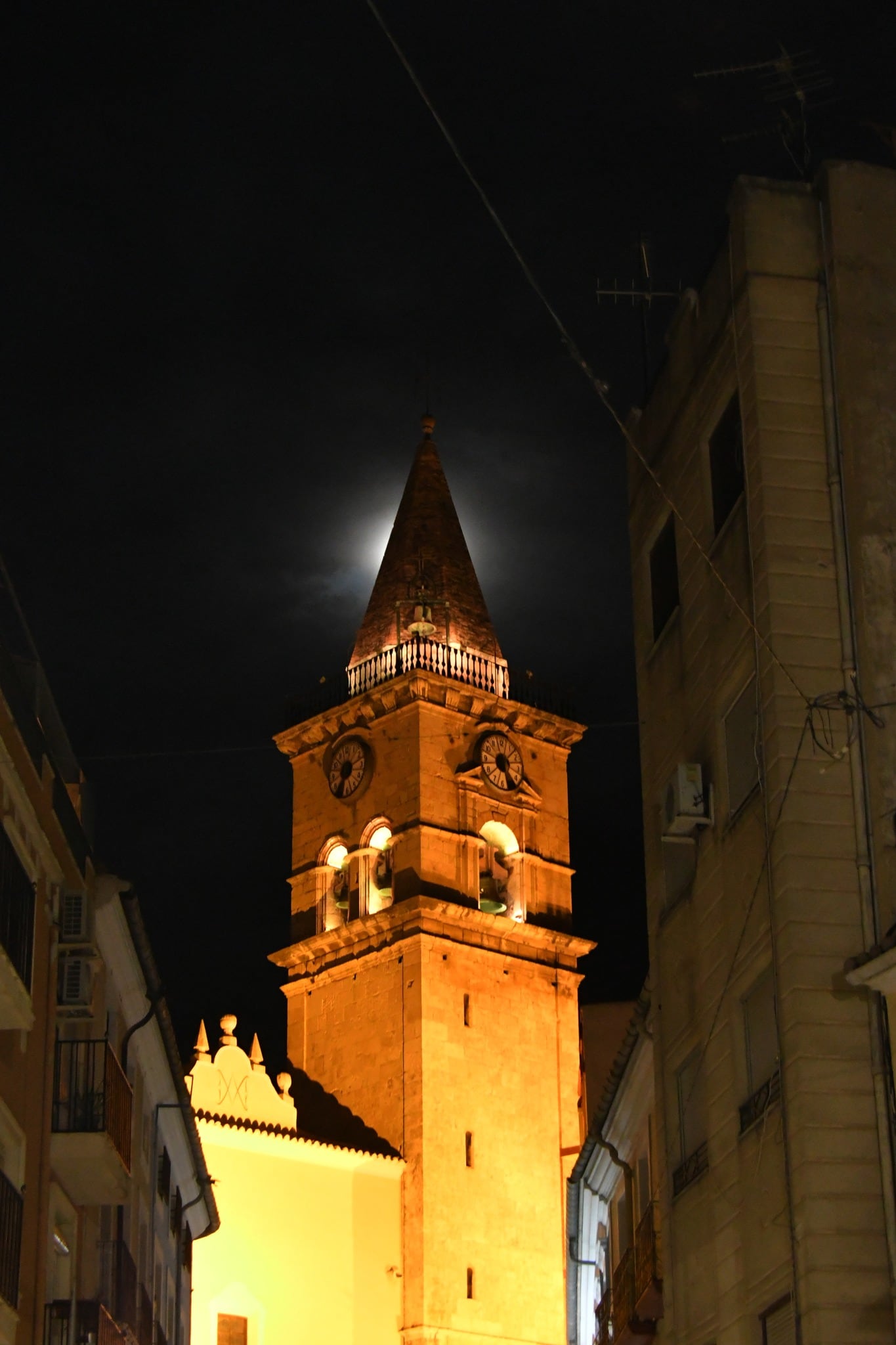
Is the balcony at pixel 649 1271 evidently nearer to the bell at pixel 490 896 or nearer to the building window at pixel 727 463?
the building window at pixel 727 463

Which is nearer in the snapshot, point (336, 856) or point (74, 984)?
point (74, 984)

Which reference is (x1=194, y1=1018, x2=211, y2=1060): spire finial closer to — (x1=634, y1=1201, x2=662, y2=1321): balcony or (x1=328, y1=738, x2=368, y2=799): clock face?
(x1=328, y1=738, x2=368, y2=799): clock face

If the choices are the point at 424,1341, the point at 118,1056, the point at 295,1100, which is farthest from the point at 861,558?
the point at 295,1100

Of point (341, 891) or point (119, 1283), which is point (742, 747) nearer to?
point (119, 1283)

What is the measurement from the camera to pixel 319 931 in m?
57.8

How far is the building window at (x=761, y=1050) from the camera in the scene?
18.0 m

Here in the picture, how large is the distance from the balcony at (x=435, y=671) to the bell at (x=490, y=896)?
457 centimetres

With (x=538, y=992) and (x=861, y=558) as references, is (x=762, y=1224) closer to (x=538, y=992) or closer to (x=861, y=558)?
(x=861, y=558)

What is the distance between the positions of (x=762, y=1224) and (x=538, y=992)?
3932cm

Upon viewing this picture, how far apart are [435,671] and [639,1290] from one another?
114 ft

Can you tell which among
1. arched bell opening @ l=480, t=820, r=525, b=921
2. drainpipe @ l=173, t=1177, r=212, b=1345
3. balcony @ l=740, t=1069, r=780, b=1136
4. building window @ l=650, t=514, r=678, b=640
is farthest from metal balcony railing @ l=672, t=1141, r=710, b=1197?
arched bell opening @ l=480, t=820, r=525, b=921

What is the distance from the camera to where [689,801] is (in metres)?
20.0

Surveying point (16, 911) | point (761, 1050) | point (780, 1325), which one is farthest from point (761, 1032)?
point (16, 911)

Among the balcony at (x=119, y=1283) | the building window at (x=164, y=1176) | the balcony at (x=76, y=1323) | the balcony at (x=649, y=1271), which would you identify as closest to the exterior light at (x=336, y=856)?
the building window at (x=164, y=1176)
